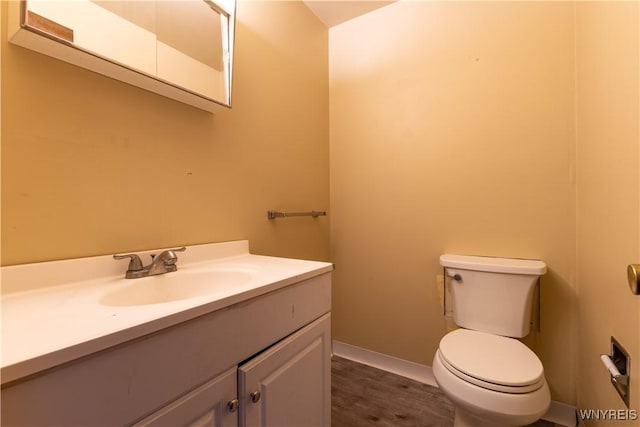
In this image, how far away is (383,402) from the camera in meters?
1.47

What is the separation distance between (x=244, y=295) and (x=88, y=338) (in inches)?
11.9

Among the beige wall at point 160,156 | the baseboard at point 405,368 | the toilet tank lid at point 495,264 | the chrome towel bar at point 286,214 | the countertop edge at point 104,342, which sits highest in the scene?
the beige wall at point 160,156

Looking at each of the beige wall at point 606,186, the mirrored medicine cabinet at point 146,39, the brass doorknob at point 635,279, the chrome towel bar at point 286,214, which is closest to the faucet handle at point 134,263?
the mirrored medicine cabinet at point 146,39

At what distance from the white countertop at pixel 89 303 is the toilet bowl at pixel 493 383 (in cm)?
61

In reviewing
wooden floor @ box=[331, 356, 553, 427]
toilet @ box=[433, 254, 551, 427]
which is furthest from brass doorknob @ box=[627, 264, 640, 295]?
wooden floor @ box=[331, 356, 553, 427]

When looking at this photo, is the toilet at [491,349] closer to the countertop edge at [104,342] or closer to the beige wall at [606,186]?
the beige wall at [606,186]

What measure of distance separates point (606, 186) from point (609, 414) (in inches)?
30.3

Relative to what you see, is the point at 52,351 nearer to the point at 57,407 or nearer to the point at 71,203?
the point at 57,407

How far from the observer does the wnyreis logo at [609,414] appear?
29.1 inches

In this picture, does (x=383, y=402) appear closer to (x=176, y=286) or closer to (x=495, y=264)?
(x=495, y=264)

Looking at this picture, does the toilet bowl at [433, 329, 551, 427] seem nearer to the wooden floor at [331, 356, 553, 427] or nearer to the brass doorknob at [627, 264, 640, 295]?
the wooden floor at [331, 356, 553, 427]

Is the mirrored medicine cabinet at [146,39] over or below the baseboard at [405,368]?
over

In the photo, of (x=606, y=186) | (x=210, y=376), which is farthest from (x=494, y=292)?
(x=210, y=376)

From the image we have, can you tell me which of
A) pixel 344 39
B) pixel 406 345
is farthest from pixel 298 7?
pixel 406 345
